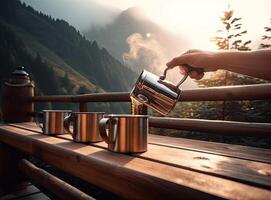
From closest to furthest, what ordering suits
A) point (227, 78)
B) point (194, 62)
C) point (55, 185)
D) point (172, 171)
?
1. point (172, 171)
2. point (194, 62)
3. point (55, 185)
4. point (227, 78)

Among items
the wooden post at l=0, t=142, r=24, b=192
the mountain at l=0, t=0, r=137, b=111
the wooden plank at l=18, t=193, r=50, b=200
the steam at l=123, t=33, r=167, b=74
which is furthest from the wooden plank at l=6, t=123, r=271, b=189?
the steam at l=123, t=33, r=167, b=74

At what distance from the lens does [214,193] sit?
0.56 metres

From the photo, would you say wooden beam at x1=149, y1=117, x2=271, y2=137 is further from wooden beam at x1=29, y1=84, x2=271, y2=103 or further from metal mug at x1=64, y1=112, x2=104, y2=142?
metal mug at x1=64, y1=112, x2=104, y2=142

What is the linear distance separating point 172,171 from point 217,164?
184mm

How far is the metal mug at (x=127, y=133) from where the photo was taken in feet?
3.24

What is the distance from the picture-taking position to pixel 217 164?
0.85m

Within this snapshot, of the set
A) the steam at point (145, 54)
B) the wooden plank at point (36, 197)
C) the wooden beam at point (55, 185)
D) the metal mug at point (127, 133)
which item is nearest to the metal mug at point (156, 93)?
the metal mug at point (127, 133)

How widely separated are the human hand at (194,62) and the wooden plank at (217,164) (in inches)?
14.0

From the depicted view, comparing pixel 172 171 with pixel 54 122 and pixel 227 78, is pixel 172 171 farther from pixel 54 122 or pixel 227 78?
pixel 227 78

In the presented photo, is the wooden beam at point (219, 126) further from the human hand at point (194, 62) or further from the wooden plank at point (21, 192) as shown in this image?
the wooden plank at point (21, 192)

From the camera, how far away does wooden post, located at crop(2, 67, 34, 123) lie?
3141 millimetres

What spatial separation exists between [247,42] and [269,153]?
406 inches

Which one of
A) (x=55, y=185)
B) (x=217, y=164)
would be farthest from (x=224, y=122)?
(x=55, y=185)

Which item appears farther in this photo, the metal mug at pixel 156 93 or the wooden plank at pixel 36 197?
the wooden plank at pixel 36 197
